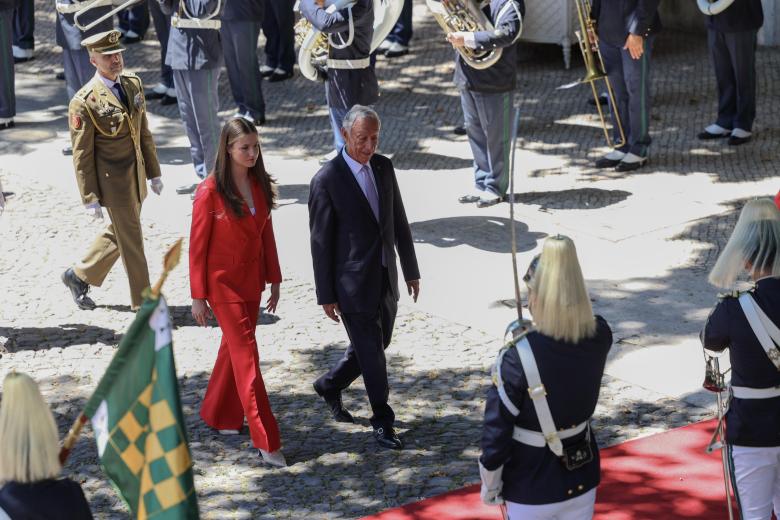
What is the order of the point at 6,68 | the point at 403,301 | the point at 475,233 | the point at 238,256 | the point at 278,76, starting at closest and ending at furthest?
1. the point at 238,256
2. the point at 403,301
3. the point at 475,233
4. the point at 6,68
5. the point at 278,76

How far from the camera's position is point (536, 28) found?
16094 millimetres

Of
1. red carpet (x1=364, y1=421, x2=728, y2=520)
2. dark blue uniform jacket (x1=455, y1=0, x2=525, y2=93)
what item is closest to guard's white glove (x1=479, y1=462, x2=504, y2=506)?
red carpet (x1=364, y1=421, x2=728, y2=520)

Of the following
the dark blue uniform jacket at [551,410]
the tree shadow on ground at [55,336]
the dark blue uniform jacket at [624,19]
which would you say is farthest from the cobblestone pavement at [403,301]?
the dark blue uniform jacket at [551,410]

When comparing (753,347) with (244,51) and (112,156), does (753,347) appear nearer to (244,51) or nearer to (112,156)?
(112,156)

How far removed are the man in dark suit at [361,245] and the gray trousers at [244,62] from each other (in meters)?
7.03

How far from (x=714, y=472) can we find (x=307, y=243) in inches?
186

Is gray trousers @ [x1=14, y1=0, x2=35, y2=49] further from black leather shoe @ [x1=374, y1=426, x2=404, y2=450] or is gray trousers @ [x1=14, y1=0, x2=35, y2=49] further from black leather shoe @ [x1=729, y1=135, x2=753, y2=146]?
black leather shoe @ [x1=374, y1=426, x2=404, y2=450]

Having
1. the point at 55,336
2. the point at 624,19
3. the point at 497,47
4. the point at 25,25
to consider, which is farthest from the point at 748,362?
the point at 25,25

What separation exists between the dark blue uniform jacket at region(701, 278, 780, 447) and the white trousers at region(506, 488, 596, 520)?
0.82m

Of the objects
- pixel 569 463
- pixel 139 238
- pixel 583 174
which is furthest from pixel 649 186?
pixel 569 463

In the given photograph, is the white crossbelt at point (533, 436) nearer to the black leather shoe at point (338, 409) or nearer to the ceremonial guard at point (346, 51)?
the black leather shoe at point (338, 409)

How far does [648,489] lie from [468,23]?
5427mm

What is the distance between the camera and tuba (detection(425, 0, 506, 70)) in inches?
436

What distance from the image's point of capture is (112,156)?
30.1ft
